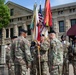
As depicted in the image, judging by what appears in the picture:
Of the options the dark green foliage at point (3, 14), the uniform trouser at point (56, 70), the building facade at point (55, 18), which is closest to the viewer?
the uniform trouser at point (56, 70)

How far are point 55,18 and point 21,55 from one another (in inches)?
1156

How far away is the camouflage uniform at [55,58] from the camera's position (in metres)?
9.26

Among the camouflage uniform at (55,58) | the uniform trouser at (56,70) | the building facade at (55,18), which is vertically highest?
the building facade at (55,18)

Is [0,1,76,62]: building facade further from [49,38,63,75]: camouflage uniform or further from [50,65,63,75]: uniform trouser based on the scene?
[50,65,63,75]: uniform trouser

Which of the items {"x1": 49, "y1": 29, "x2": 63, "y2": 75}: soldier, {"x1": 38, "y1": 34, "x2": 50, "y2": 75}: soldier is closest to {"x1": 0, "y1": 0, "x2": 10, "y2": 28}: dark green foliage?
{"x1": 38, "y1": 34, "x2": 50, "y2": 75}: soldier

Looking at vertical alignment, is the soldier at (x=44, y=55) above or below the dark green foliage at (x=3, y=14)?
below

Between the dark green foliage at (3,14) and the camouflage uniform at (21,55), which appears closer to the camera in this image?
the camouflage uniform at (21,55)

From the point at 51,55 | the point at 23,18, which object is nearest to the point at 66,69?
the point at 51,55

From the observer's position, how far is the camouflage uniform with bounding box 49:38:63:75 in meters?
9.26

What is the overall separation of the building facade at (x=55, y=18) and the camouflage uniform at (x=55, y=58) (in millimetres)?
27010

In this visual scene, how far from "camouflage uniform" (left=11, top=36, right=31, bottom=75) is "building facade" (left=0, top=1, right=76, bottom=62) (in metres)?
27.5

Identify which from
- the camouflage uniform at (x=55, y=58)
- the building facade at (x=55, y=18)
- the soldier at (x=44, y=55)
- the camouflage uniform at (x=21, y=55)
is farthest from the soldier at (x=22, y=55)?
the building facade at (x=55, y=18)

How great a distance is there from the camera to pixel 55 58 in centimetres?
930

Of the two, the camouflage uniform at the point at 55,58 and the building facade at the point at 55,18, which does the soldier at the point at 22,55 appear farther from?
the building facade at the point at 55,18
